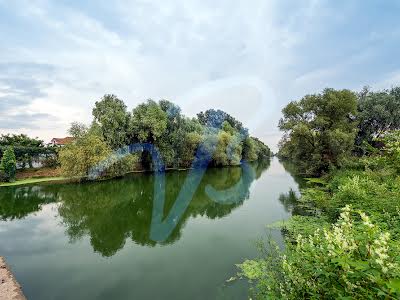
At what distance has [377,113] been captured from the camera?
36438 mm

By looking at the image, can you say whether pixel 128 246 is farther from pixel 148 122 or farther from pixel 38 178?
pixel 38 178

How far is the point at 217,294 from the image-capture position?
781 centimetres

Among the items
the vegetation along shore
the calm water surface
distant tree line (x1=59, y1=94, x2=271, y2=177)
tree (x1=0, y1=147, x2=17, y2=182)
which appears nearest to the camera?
the vegetation along shore

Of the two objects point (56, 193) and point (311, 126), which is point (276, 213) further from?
point (56, 193)

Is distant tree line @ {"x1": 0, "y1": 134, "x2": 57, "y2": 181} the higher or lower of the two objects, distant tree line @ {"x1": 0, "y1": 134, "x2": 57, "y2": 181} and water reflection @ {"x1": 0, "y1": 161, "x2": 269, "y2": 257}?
the higher

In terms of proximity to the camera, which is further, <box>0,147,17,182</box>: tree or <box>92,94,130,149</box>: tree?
<box>92,94,130,149</box>: tree

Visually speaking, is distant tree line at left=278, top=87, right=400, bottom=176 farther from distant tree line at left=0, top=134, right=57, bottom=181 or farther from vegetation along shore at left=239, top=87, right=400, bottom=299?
distant tree line at left=0, top=134, right=57, bottom=181

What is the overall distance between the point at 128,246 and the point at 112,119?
→ 30.2m

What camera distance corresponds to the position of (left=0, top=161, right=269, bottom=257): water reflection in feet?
45.5

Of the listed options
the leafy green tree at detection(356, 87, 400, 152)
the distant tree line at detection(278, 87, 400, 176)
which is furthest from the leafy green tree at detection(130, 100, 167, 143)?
the leafy green tree at detection(356, 87, 400, 152)

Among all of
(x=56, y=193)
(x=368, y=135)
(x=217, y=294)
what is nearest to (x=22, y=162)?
(x=56, y=193)

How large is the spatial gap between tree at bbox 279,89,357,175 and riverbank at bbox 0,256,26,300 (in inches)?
1109

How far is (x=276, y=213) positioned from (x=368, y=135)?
29911mm

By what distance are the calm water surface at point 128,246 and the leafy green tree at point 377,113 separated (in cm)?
2386
